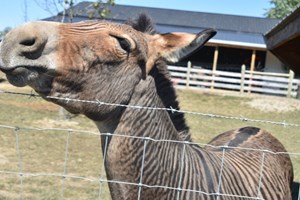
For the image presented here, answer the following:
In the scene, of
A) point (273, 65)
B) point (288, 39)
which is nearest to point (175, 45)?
point (288, 39)

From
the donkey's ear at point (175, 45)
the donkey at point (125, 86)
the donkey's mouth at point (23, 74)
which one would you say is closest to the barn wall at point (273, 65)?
the donkey at point (125, 86)

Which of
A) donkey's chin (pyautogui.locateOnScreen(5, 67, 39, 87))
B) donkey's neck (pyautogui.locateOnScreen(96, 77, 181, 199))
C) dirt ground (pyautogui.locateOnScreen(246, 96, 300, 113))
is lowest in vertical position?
dirt ground (pyautogui.locateOnScreen(246, 96, 300, 113))

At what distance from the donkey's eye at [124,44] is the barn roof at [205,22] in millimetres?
27810

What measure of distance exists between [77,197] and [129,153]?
4235mm

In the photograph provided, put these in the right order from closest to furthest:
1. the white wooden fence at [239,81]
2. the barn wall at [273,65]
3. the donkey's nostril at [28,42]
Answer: the donkey's nostril at [28,42] → the white wooden fence at [239,81] → the barn wall at [273,65]

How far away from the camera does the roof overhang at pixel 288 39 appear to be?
606 centimetres

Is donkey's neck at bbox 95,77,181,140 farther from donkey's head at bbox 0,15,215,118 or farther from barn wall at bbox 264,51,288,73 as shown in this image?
→ barn wall at bbox 264,51,288,73

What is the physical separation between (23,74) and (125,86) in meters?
0.66

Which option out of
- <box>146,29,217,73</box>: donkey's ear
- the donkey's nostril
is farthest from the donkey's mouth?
<box>146,29,217,73</box>: donkey's ear

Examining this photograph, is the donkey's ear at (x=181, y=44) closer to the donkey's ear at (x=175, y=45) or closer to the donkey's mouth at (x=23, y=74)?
the donkey's ear at (x=175, y=45)

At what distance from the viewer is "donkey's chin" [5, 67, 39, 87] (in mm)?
2549

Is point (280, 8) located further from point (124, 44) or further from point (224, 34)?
point (124, 44)

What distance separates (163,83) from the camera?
3.32m

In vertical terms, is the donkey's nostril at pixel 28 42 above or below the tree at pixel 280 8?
below
